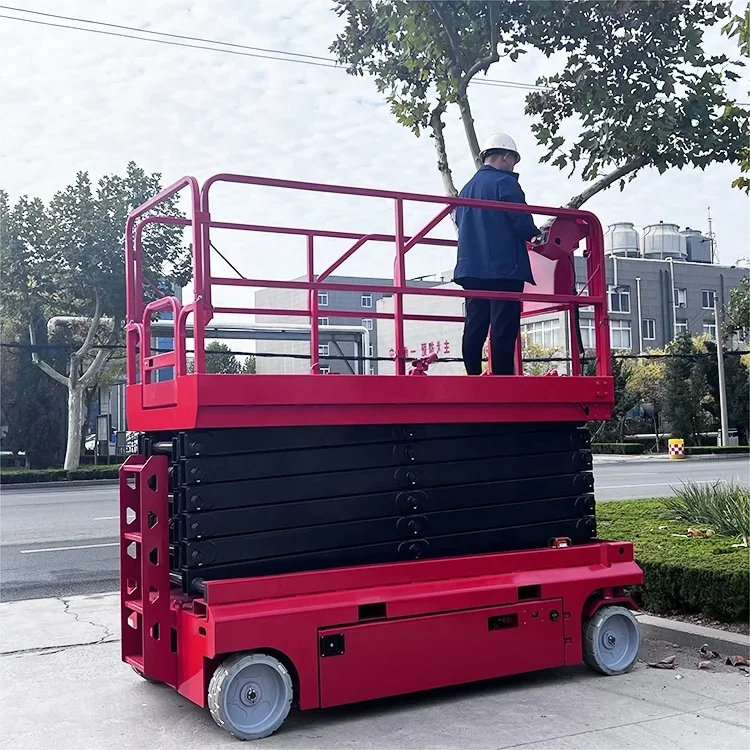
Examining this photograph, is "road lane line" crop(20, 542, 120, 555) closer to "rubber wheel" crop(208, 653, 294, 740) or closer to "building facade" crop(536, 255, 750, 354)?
"rubber wheel" crop(208, 653, 294, 740)

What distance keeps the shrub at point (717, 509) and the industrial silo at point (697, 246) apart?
6787 centimetres

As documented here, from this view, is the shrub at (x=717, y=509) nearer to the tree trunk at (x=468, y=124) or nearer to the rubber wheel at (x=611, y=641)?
the rubber wheel at (x=611, y=641)

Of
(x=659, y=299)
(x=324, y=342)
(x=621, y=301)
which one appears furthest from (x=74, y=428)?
(x=659, y=299)

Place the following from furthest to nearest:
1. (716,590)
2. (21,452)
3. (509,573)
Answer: (21,452) → (716,590) → (509,573)

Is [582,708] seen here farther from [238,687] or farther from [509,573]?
[238,687]

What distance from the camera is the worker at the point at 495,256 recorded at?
21.3ft

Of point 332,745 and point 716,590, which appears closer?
point 332,745

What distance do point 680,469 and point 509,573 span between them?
77.5ft

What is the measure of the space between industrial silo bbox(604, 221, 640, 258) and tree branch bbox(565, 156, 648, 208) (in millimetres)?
62069

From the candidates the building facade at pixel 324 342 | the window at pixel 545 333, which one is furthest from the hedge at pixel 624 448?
the window at pixel 545 333

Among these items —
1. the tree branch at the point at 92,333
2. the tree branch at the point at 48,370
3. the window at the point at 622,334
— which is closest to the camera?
the tree branch at the point at 92,333

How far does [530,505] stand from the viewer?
20.4 feet

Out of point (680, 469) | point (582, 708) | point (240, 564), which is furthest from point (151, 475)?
point (680, 469)

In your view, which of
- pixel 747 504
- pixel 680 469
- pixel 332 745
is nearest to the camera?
pixel 332 745
